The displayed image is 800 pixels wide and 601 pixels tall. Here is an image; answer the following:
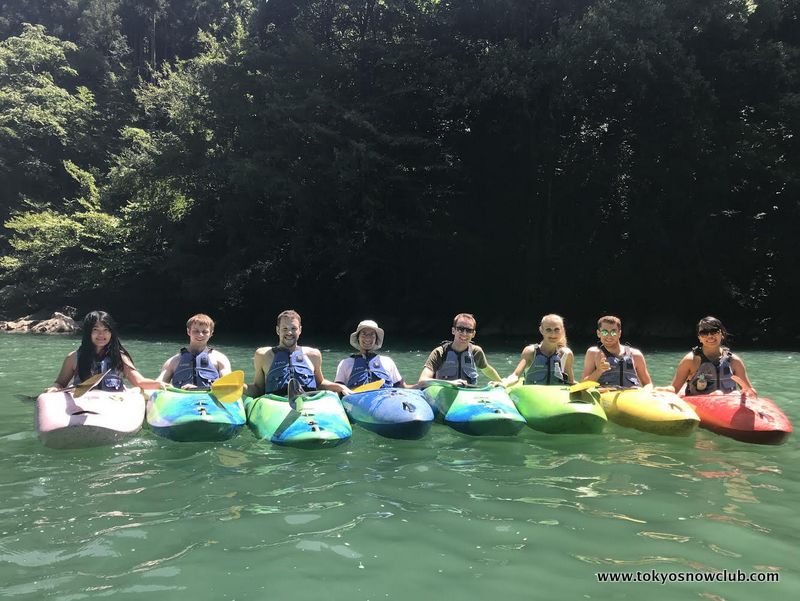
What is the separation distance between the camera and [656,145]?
18359 mm

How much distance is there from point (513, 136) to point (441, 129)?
2.32 meters

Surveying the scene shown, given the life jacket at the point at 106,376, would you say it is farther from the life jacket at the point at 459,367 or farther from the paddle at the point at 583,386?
the paddle at the point at 583,386

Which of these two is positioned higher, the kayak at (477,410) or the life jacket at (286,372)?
the life jacket at (286,372)

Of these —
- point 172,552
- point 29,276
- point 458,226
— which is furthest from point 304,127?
point 172,552

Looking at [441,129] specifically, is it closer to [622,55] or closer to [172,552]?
[622,55]

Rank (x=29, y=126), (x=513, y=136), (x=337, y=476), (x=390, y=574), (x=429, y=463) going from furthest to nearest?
(x=29, y=126)
(x=513, y=136)
(x=429, y=463)
(x=337, y=476)
(x=390, y=574)

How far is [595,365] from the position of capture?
20.6ft

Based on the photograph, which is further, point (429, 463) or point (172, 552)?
point (429, 463)

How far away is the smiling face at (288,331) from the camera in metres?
5.93

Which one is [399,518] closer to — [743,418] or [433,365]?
[433,365]

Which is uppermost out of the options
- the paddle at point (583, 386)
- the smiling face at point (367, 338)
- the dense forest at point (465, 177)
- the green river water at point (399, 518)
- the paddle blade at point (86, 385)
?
the dense forest at point (465, 177)

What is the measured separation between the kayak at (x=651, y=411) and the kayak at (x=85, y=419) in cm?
411

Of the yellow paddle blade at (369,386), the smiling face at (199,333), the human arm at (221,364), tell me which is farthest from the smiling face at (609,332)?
the smiling face at (199,333)

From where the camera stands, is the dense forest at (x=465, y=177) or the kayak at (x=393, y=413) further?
the dense forest at (x=465, y=177)
